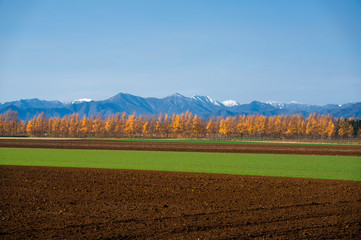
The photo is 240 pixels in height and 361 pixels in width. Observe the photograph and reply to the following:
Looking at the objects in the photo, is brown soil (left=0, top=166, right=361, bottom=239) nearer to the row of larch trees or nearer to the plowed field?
the plowed field

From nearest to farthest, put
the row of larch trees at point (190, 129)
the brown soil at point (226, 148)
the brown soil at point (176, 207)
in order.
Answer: the brown soil at point (176, 207), the brown soil at point (226, 148), the row of larch trees at point (190, 129)

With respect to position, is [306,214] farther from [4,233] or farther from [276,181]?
[4,233]

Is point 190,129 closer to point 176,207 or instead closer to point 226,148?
point 226,148

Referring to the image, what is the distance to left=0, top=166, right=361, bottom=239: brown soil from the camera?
11062 mm

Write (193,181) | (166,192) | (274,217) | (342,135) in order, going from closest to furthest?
(274,217) < (166,192) < (193,181) < (342,135)

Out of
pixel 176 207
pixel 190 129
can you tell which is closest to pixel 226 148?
pixel 176 207

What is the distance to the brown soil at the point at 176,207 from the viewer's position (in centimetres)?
1106

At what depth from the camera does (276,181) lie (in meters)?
21.4

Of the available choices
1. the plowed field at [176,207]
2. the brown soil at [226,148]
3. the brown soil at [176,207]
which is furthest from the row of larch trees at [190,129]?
the brown soil at [176,207]

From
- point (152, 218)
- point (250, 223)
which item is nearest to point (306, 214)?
point (250, 223)

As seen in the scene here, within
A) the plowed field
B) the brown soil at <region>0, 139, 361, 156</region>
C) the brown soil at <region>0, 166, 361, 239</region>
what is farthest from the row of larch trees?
the brown soil at <region>0, 166, 361, 239</region>

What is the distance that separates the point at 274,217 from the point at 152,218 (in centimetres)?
440

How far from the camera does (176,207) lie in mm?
14422

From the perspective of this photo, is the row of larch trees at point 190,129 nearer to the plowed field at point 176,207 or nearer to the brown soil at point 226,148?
the brown soil at point 226,148
